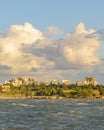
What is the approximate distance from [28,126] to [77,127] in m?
10.1

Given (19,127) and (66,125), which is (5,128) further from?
(66,125)

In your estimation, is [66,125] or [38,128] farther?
[66,125]

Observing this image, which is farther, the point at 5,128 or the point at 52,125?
the point at 52,125

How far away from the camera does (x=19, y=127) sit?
269 feet

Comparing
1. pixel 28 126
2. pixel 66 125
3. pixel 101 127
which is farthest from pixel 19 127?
pixel 101 127

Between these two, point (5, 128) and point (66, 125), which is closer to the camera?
point (5, 128)

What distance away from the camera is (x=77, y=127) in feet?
273

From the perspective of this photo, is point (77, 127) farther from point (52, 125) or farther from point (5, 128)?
point (5, 128)

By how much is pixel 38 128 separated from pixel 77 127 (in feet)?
27.1

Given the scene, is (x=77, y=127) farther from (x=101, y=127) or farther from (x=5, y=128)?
(x=5, y=128)

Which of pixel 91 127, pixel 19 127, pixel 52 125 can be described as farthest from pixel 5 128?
pixel 91 127

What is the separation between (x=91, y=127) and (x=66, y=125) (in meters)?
5.87

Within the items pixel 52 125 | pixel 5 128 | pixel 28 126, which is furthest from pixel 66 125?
pixel 5 128

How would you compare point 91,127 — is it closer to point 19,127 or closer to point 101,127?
point 101,127
